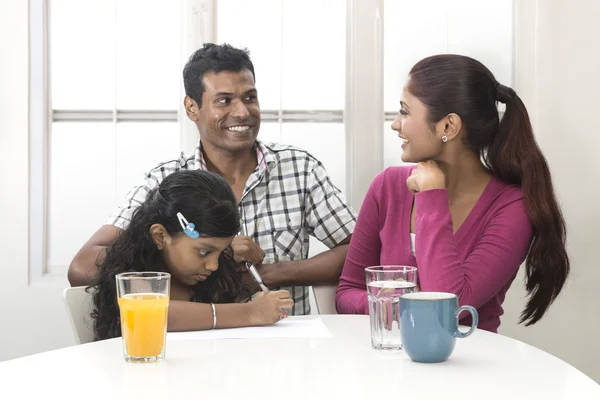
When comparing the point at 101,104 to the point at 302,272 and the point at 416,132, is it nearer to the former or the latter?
the point at 302,272

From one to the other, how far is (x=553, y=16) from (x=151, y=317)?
211 cm

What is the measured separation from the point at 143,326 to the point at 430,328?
0.46 m

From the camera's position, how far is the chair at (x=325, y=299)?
2.15 metres

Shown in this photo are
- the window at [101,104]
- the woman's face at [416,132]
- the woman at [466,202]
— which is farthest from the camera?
the window at [101,104]

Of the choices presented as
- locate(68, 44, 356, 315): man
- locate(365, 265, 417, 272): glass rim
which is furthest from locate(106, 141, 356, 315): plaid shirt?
locate(365, 265, 417, 272): glass rim

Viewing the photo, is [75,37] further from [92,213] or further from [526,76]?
[526,76]

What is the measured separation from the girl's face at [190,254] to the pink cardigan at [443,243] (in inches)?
14.1

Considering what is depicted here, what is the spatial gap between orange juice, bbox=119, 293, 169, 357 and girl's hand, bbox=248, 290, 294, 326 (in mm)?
334

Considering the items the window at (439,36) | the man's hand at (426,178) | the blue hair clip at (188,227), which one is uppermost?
the window at (439,36)

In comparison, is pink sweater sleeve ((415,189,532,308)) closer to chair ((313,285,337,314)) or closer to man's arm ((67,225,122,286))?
chair ((313,285,337,314))

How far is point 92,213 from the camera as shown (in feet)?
9.51

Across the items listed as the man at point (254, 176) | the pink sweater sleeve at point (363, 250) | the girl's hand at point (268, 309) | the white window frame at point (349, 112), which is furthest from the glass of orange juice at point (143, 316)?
the white window frame at point (349, 112)

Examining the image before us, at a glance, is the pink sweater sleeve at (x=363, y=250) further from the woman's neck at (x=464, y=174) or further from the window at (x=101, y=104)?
the window at (x=101, y=104)

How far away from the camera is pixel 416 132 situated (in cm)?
201
